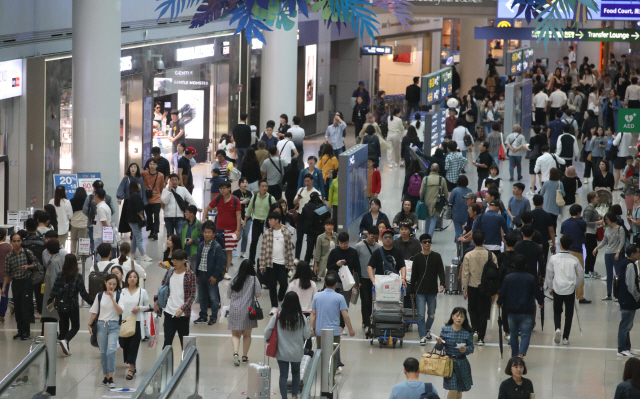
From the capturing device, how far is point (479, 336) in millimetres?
10633

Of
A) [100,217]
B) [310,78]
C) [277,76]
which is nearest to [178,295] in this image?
[100,217]

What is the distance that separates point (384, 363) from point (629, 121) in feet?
22.4

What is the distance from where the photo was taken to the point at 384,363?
32.6 ft

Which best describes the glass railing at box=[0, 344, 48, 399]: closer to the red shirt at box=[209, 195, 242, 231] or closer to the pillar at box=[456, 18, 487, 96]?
the red shirt at box=[209, 195, 242, 231]

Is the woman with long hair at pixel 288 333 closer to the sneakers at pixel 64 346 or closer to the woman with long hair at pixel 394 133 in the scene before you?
the sneakers at pixel 64 346

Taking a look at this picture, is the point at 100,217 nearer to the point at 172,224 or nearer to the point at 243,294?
the point at 172,224

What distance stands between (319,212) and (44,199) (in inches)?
238

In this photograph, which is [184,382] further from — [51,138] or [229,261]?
[51,138]

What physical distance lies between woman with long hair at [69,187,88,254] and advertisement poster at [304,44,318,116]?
1636 centimetres

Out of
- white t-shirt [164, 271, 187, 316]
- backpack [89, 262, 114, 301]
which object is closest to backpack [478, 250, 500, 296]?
Result: white t-shirt [164, 271, 187, 316]

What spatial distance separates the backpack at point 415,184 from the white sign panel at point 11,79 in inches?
275

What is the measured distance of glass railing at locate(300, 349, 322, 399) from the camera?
6.99 metres

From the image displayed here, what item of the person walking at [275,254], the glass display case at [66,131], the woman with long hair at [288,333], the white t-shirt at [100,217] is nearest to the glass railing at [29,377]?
the woman with long hair at [288,333]

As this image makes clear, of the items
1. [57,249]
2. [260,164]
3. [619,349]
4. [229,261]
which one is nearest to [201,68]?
[260,164]
